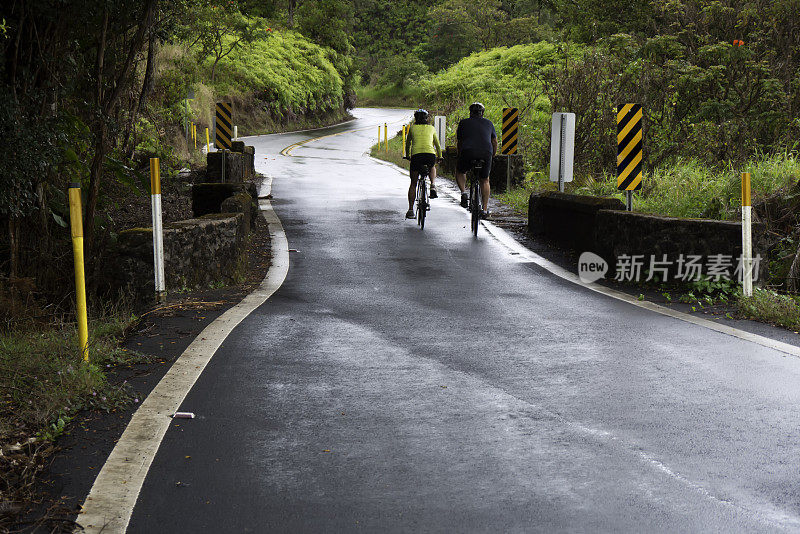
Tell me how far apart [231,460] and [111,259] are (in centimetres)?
428

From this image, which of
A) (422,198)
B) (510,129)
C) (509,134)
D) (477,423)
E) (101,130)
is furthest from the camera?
(509,134)

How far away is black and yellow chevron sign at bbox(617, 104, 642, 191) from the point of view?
10961mm

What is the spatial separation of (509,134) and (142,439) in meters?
14.9

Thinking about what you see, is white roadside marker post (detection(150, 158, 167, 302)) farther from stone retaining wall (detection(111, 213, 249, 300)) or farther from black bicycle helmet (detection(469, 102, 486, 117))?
black bicycle helmet (detection(469, 102, 486, 117))

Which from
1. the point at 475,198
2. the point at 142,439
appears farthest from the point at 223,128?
the point at 142,439

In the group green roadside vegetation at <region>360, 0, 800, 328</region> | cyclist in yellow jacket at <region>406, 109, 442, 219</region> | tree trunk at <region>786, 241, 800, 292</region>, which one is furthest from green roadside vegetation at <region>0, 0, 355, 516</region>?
tree trunk at <region>786, 241, 800, 292</region>

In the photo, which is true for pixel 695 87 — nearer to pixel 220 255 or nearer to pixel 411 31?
pixel 220 255

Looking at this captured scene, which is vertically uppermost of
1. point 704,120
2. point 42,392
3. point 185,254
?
point 704,120

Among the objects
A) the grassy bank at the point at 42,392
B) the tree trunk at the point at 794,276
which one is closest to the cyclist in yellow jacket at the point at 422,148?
the tree trunk at the point at 794,276

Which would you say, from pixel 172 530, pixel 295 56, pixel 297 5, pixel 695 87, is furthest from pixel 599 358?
pixel 297 5

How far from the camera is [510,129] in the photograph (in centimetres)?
1841

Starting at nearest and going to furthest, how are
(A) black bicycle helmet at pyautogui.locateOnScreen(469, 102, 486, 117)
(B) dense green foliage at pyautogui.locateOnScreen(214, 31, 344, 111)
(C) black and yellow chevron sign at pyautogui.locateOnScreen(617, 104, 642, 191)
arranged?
1. (C) black and yellow chevron sign at pyautogui.locateOnScreen(617, 104, 642, 191)
2. (A) black bicycle helmet at pyautogui.locateOnScreen(469, 102, 486, 117)
3. (B) dense green foliage at pyautogui.locateOnScreen(214, 31, 344, 111)

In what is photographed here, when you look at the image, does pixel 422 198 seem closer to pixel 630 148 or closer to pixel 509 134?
pixel 630 148

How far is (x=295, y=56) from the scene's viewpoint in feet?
184
